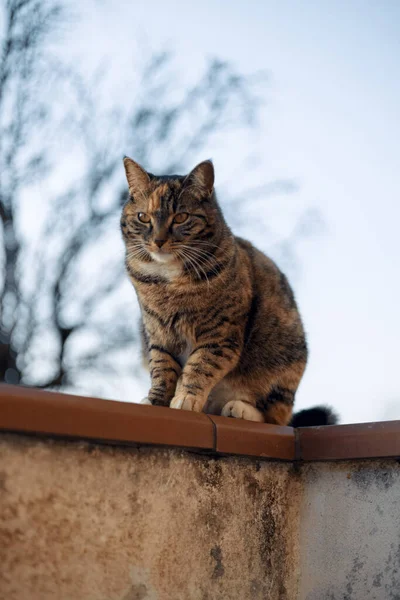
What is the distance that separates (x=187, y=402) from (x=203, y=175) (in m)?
0.84

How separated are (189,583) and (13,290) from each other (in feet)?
13.8

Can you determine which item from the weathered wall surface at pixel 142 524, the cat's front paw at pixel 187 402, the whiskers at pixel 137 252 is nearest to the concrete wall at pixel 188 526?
the weathered wall surface at pixel 142 524

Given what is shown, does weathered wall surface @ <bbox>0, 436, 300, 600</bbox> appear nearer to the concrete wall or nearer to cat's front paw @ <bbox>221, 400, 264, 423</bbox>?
A: the concrete wall

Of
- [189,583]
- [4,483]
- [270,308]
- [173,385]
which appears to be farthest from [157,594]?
[270,308]

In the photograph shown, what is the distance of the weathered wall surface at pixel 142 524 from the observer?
1.29m

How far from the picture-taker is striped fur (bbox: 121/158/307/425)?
2.33 metres

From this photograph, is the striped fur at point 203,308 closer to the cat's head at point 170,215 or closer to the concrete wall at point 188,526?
the cat's head at point 170,215

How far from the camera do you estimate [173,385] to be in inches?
93.6

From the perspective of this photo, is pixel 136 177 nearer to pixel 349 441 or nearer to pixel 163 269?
pixel 163 269

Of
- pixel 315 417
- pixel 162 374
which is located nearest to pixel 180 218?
pixel 162 374

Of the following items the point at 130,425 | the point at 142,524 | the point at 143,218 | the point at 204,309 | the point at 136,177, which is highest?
the point at 136,177

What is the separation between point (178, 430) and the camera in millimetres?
1576

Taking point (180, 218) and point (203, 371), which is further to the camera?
point (180, 218)

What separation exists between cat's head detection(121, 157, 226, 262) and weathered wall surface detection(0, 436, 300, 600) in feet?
2.80
